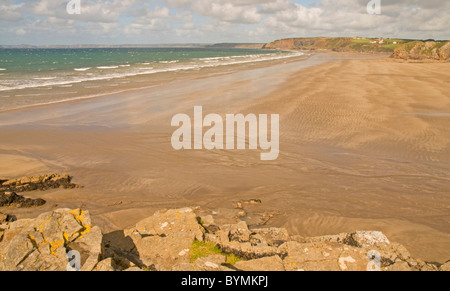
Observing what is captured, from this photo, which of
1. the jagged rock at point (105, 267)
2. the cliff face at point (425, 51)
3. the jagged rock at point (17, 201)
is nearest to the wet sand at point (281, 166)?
the jagged rock at point (17, 201)

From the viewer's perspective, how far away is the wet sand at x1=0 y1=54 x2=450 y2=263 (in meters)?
7.05

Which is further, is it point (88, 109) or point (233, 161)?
point (88, 109)

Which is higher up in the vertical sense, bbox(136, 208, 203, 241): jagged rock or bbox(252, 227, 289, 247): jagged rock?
bbox(136, 208, 203, 241): jagged rock

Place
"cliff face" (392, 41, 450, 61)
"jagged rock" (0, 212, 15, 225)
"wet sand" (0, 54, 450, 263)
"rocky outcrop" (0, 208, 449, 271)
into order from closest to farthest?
"rocky outcrop" (0, 208, 449, 271) → "jagged rock" (0, 212, 15, 225) → "wet sand" (0, 54, 450, 263) → "cliff face" (392, 41, 450, 61)

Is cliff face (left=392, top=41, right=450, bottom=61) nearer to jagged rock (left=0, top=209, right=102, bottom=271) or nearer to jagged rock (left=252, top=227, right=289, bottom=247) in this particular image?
jagged rock (left=252, top=227, right=289, bottom=247)

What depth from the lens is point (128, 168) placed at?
9922mm

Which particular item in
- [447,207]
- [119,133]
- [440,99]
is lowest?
[447,207]

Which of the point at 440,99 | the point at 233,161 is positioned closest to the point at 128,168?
the point at 233,161

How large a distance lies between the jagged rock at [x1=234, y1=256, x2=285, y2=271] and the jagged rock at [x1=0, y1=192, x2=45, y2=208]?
5.47 meters

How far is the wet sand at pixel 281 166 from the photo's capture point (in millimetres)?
7051

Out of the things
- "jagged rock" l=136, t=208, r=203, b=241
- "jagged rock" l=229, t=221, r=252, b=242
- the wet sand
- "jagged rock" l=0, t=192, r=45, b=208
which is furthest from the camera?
"jagged rock" l=0, t=192, r=45, b=208

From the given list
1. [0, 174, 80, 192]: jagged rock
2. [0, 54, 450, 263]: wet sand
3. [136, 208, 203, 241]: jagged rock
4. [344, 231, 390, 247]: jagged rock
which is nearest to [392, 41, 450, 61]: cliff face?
[0, 54, 450, 263]: wet sand
